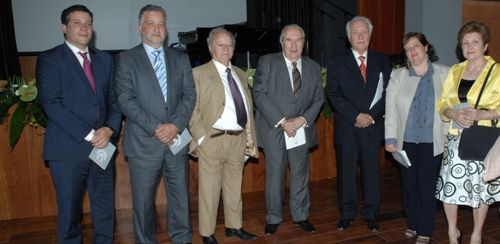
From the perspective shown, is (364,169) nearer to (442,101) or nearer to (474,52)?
(442,101)

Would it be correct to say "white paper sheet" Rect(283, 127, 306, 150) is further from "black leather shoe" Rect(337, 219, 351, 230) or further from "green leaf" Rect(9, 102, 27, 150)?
"green leaf" Rect(9, 102, 27, 150)

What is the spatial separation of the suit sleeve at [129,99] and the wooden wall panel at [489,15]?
6069 millimetres

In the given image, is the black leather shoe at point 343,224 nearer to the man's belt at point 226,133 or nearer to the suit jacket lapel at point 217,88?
the man's belt at point 226,133

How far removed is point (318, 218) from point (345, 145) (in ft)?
2.55

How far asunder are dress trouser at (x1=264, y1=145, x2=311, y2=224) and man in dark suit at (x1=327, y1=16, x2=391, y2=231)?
0.33 meters

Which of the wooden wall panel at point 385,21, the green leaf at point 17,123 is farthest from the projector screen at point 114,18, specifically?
the green leaf at point 17,123

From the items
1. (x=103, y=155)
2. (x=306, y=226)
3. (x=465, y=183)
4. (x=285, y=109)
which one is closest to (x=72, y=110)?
(x=103, y=155)

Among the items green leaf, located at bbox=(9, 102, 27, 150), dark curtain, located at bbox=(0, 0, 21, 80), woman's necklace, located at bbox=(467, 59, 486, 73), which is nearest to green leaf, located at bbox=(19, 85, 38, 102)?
green leaf, located at bbox=(9, 102, 27, 150)

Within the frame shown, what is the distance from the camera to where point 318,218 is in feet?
12.5

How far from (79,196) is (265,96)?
4.86 feet

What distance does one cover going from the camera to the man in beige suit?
3062 mm

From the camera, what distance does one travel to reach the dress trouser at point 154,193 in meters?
2.88

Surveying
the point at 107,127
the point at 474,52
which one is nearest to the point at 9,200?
the point at 107,127

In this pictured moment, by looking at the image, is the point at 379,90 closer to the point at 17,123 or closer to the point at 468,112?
the point at 468,112
